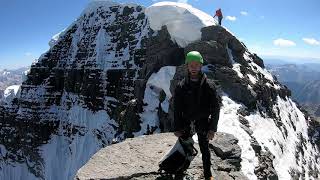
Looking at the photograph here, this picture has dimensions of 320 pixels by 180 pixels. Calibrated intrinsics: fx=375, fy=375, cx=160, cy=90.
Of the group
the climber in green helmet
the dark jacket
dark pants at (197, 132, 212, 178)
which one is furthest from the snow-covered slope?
the dark jacket

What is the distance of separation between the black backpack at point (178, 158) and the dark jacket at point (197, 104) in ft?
2.60

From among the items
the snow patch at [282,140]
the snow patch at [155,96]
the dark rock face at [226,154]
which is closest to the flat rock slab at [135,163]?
the dark rock face at [226,154]

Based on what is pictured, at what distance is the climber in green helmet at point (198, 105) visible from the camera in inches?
433

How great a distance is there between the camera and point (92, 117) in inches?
3927

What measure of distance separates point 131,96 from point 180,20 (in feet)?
116

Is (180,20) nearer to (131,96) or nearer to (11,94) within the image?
(131,96)

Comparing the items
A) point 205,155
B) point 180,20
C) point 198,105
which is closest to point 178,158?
point 205,155

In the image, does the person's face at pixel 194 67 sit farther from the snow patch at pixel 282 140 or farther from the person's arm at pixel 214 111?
the snow patch at pixel 282 140

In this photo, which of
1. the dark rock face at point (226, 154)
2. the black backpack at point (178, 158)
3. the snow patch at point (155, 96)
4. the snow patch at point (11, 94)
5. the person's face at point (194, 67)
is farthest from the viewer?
the snow patch at point (11, 94)

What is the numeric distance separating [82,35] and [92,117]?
2657cm

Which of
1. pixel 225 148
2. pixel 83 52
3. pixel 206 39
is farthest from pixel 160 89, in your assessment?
pixel 83 52

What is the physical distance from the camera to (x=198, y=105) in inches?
441

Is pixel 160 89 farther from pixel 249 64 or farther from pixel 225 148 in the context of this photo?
pixel 225 148

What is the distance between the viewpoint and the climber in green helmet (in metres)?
11.0
